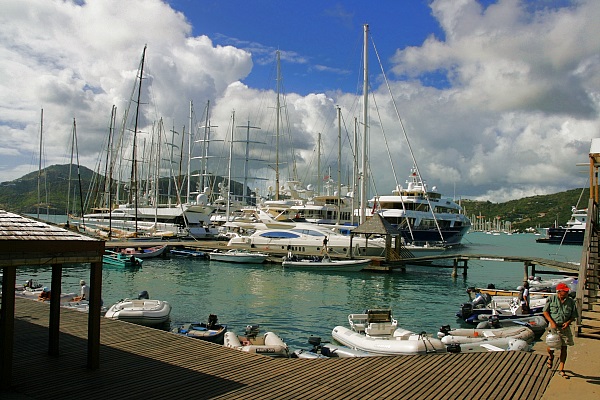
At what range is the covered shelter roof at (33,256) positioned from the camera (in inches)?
301

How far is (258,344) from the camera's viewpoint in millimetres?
13961

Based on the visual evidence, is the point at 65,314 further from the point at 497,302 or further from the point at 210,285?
the point at 497,302

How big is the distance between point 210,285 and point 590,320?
2425 centimetres

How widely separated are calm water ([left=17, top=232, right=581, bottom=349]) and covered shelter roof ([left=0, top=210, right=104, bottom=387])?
8.82 metres

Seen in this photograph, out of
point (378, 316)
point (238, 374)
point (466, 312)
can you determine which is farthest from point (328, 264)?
point (238, 374)

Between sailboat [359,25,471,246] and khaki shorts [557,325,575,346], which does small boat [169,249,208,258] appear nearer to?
sailboat [359,25,471,246]

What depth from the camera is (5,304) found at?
7867 mm

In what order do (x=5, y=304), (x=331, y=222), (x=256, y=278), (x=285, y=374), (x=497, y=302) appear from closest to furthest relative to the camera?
(x=5, y=304) < (x=285, y=374) < (x=497, y=302) < (x=256, y=278) < (x=331, y=222)

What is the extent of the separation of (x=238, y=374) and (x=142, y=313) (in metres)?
8.43

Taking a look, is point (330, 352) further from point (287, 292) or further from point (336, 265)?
point (336, 265)

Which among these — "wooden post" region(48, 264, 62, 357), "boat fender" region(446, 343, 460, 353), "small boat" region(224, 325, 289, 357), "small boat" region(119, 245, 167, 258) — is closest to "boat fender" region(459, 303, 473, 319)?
"boat fender" region(446, 343, 460, 353)

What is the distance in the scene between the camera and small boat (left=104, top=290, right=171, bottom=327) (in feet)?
53.3

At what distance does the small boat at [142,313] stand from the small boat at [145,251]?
29157 millimetres

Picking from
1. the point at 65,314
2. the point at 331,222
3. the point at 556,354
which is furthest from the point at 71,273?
the point at 331,222
